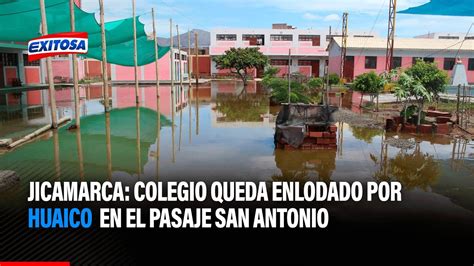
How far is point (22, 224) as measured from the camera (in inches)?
200

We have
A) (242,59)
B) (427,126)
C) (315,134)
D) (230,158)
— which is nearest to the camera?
(230,158)

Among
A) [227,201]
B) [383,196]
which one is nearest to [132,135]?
[227,201]

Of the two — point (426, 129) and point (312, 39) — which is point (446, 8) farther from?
point (312, 39)

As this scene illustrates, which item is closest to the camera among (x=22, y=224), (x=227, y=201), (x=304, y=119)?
(x=22, y=224)

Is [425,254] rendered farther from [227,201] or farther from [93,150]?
[93,150]

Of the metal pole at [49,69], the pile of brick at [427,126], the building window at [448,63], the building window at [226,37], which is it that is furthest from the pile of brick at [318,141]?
the building window at [226,37]

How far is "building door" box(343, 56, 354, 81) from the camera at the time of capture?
3878 cm

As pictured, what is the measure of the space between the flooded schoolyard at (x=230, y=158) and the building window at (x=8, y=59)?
18.5 meters

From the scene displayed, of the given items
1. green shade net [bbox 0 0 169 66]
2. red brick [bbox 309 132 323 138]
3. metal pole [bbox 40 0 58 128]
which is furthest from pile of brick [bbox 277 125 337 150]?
green shade net [bbox 0 0 169 66]

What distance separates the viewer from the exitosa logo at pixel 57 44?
11156 millimetres

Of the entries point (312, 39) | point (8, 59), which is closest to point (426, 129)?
point (8, 59)

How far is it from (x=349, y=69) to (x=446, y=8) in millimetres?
27839

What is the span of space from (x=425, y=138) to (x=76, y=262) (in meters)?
9.74

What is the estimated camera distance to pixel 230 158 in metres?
8.59
